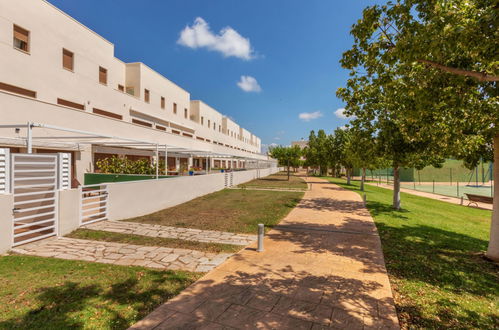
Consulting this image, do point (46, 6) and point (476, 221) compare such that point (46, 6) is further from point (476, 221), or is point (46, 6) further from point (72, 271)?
point (476, 221)

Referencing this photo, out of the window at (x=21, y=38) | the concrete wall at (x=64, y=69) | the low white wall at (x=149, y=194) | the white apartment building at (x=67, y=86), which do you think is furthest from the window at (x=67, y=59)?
the low white wall at (x=149, y=194)

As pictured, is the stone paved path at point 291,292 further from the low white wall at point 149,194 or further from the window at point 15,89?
the window at point 15,89

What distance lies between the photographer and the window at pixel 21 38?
539 inches

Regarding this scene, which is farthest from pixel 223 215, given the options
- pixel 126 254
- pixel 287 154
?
pixel 287 154

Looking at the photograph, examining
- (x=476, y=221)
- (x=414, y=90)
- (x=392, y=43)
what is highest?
(x=392, y=43)

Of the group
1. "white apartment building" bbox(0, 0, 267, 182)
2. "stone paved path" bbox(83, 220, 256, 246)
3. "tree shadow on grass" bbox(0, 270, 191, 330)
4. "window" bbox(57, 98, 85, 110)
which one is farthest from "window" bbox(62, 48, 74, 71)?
"tree shadow on grass" bbox(0, 270, 191, 330)

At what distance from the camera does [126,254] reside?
551cm

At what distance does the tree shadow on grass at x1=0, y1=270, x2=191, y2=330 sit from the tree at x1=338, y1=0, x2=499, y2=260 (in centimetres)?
573

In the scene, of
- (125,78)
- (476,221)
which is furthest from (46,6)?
(476,221)

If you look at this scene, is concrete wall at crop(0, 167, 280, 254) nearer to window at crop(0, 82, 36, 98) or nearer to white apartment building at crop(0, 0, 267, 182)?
white apartment building at crop(0, 0, 267, 182)

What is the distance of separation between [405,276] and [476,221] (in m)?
9.99

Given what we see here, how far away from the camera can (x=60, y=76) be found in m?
15.7

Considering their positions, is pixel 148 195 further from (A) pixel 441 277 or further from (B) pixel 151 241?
(A) pixel 441 277

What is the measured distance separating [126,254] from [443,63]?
7648 mm
